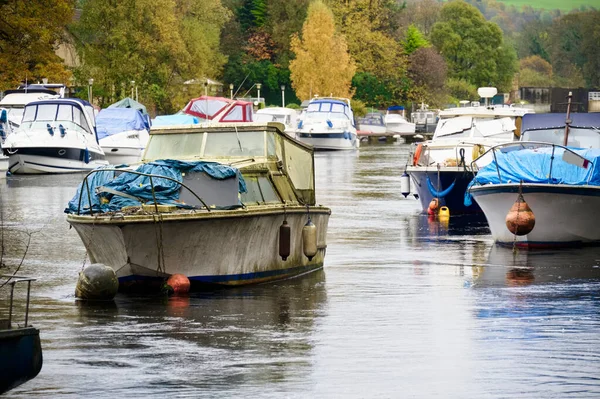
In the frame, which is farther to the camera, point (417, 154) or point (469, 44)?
point (469, 44)

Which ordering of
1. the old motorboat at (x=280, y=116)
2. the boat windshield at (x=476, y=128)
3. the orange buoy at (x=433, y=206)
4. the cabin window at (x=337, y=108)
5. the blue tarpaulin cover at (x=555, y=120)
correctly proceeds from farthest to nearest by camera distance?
the old motorboat at (x=280, y=116) → the cabin window at (x=337, y=108) → the boat windshield at (x=476, y=128) → the orange buoy at (x=433, y=206) → the blue tarpaulin cover at (x=555, y=120)

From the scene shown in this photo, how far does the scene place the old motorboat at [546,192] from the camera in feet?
82.9

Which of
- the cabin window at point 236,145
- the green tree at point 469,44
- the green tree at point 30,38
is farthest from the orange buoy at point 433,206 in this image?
the green tree at point 469,44

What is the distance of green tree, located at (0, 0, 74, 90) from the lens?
71.4 metres

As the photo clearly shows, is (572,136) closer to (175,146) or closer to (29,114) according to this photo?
(175,146)

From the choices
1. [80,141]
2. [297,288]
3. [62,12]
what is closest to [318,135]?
[62,12]

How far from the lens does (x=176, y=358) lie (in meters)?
14.7

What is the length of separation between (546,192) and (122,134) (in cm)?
3614

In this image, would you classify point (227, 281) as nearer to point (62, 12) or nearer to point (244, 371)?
point (244, 371)

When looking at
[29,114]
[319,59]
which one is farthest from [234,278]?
[319,59]

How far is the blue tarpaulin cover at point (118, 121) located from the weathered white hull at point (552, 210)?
35965 millimetres

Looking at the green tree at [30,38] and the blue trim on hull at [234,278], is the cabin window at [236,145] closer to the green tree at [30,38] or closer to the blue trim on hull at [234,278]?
the blue trim on hull at [234,278]

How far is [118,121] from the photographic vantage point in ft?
201

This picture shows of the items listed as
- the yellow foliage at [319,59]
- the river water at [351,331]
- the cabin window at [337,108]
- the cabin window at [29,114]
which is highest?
the yellow foliage at [319,59]
